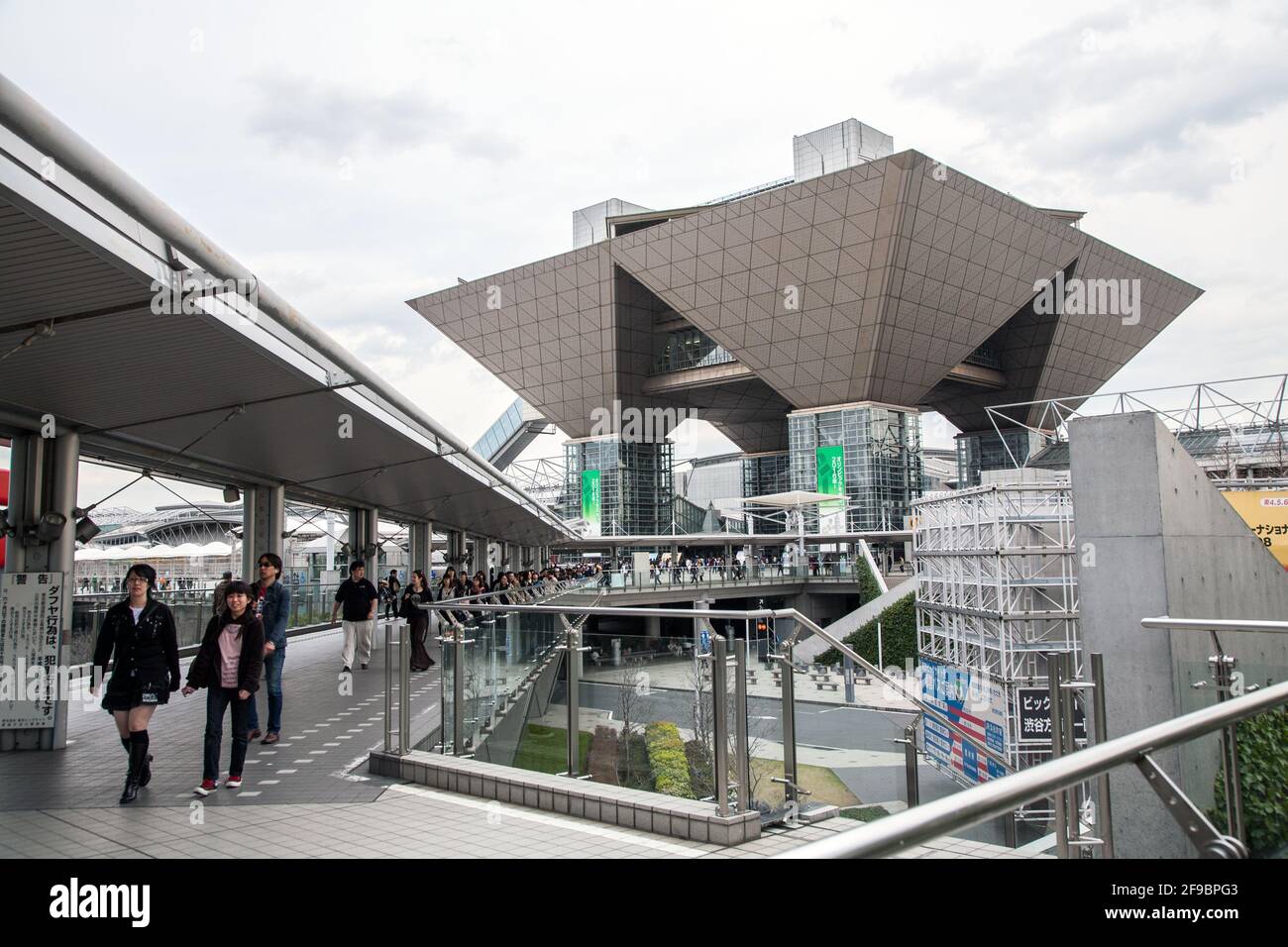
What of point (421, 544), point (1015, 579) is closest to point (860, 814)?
point (1015, 579)

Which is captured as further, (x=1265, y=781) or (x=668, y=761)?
(x=668, y=761)

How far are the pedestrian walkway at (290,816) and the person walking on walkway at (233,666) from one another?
0.37m

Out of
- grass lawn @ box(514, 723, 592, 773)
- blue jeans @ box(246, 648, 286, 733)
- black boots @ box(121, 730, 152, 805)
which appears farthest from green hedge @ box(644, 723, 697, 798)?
blue jeans @ box(246, 648, 286, 733)

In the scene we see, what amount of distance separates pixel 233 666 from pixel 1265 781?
6406mm

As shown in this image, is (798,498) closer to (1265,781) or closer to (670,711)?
(670,711)

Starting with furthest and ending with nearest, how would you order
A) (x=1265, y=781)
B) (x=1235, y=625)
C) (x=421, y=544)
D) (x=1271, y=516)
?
1. (x=421, y=544)
2. (x=1271, y=516)
3. (x=1235, y=625)
4. (x=1265, y=781)

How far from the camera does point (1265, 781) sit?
13.5ft

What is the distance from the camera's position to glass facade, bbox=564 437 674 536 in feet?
210

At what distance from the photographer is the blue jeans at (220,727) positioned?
6762 mm

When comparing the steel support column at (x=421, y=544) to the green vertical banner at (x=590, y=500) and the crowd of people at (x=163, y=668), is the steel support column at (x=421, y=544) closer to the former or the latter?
the crowd of people at (x=163, y=668)

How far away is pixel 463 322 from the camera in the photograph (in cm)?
6244

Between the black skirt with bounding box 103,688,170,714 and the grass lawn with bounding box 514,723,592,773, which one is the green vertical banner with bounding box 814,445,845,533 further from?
the black skirt with bounding box 103,688,170,714
